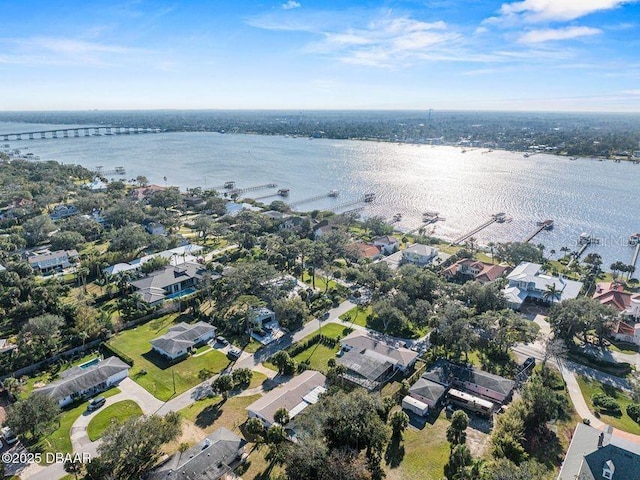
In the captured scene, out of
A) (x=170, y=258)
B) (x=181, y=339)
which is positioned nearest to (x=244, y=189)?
(x=170, y=258)

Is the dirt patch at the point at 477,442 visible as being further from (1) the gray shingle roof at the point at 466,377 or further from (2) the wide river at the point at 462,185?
(2) the wide river at the point at 462,185

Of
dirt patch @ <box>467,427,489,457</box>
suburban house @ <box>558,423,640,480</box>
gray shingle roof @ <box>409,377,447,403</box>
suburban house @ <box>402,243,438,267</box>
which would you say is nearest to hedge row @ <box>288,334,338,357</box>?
gray shingle roof @ <box>409,377,447,403</box>

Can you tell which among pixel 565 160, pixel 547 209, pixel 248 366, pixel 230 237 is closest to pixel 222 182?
pixel 230 237

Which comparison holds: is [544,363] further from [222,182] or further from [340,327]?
[222,182]

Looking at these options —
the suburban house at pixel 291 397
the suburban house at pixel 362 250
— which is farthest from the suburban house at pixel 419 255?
the suburban house at pixel 291 397

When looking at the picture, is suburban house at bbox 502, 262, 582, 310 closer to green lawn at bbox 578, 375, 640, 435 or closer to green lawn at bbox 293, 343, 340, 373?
green lawn at bbox 578, 375, 640, 435

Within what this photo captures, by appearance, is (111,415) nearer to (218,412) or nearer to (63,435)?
(63,435)
